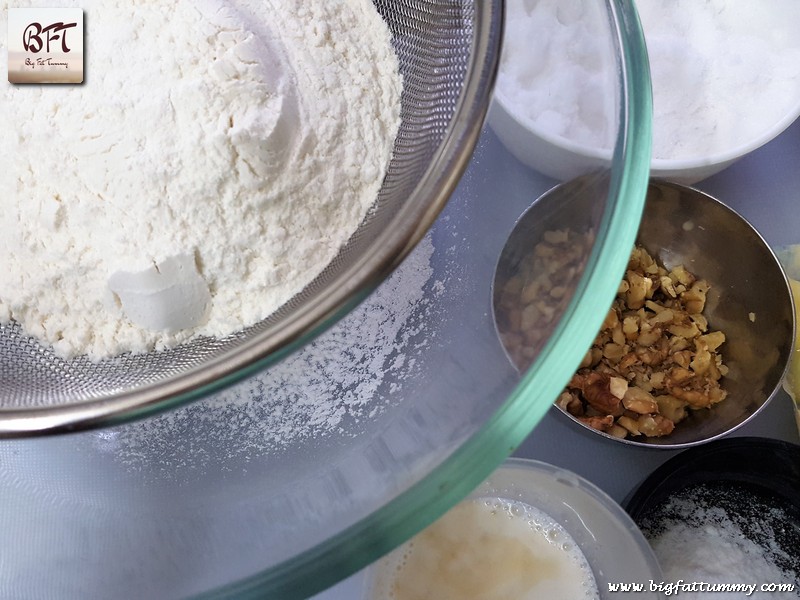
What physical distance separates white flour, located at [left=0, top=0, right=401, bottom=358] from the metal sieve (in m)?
0.02

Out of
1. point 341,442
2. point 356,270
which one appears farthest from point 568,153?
point 341,442

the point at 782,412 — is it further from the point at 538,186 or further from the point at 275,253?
the point at 275,253

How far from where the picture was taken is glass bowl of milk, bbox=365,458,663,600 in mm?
958

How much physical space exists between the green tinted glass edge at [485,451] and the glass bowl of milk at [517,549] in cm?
33

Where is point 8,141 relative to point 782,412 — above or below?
above

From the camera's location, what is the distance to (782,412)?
1.05m

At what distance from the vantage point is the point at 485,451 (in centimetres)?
62

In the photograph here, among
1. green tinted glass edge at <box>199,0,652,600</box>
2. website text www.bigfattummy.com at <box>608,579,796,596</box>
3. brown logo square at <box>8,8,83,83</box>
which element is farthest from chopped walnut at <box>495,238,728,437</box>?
brown logo square at <box>8,8,83,83</box>

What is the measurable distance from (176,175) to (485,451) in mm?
382

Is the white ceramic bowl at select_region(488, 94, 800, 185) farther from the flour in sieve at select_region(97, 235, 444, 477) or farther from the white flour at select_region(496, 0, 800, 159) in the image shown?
the flour in sieve at select_region(97, 235, 444, 477)

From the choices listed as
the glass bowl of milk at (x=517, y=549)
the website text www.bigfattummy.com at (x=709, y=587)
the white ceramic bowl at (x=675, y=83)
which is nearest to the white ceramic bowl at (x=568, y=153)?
the white ceramic bowl at (x=675, y=83)

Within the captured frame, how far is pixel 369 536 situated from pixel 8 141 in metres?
0.52

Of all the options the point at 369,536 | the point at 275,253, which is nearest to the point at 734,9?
the point at 275,253

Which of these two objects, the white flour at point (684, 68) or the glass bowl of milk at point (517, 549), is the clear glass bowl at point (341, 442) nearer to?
the white flour at point (684, 68)
